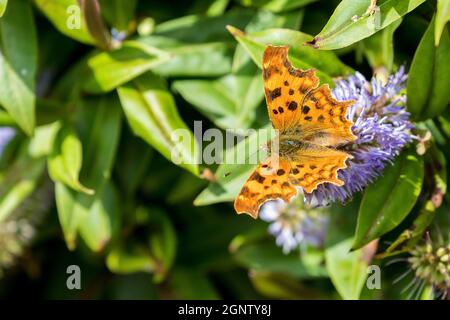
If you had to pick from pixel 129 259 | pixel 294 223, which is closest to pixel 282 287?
pixel 294 223

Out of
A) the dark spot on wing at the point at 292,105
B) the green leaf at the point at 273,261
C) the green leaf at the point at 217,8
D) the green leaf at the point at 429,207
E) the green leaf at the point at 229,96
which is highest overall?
the dark spot on wing at the point at 292,105

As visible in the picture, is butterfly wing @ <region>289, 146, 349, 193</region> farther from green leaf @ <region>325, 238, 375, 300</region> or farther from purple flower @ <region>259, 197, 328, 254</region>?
purple flower @ <region>259, 197, 328, 254</region>

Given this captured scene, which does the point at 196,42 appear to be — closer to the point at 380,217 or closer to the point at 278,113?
the point at 278,113

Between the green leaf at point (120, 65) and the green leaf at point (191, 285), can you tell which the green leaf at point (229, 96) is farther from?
the green leaf at point (191, 285)

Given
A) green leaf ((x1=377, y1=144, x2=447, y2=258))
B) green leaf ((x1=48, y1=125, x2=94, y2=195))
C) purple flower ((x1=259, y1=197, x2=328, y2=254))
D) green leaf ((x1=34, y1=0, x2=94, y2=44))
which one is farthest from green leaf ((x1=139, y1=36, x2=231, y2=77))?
green leaf ((x1=377, y1=144, x2=447, y2=258))

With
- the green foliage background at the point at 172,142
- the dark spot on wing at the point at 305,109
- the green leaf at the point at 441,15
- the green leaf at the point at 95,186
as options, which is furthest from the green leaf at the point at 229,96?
the green leaf at the point at 441,15
